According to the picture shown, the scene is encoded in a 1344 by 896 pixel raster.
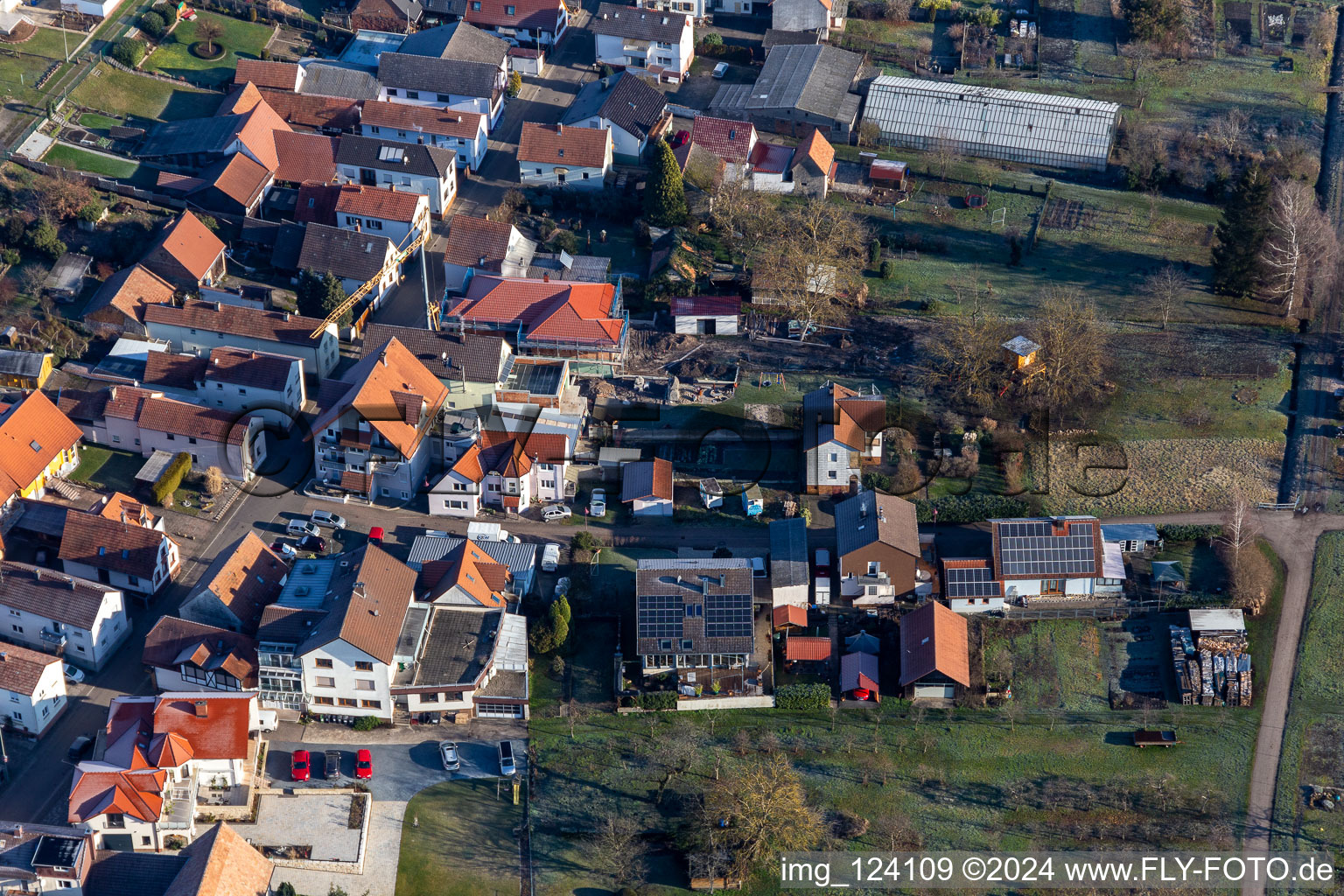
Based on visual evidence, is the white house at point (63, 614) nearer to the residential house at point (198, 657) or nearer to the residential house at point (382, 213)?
the residential house at point (198, 657)

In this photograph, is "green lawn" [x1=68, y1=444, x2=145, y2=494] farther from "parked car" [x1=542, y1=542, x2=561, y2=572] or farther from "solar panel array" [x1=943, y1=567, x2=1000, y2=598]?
"solar panel array" [x1=943, y1=567, x2=1000, y2=598]

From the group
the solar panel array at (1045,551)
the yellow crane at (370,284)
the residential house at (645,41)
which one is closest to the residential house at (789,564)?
the solar panel array at (1045,551)

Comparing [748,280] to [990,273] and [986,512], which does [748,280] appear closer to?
[990,273]

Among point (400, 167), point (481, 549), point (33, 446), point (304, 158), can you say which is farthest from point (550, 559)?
point (304, 158)

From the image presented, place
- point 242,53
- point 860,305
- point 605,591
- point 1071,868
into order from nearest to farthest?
point 1071,868, point 605,591, point 860,305, point 242,53

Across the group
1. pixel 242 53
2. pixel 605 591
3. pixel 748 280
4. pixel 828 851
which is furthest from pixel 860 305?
pixel 242 53

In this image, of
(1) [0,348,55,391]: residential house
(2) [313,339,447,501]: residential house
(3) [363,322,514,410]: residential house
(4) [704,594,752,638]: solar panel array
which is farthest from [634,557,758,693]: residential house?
(1) [0,348,55,391]: residential house
